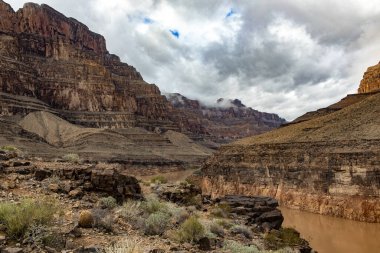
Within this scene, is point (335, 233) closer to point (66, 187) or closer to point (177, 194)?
point (177, 194)

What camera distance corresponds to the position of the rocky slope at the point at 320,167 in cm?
3759

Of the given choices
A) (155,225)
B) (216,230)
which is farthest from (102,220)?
(216,230)

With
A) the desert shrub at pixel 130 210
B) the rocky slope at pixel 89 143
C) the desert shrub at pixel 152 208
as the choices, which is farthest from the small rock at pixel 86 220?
the rocky slope at pixel 89 143

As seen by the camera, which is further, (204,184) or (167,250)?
(204,184)

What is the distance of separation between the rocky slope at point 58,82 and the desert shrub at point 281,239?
95953 mm

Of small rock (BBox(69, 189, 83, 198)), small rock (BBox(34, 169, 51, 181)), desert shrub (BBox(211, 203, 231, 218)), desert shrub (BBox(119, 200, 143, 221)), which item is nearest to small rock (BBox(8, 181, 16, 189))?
small rock (BBox(34, 169, 51, 181))

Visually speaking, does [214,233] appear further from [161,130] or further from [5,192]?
[161,130]

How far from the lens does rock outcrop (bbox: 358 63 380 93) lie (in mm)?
81600

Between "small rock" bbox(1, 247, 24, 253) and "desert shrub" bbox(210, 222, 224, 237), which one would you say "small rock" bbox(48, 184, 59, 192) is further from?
"small rock" bbox(1, 247, 24, 253)

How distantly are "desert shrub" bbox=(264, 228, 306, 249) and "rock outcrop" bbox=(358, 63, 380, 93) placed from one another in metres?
69.6

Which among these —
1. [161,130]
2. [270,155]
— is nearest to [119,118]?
[161,130]

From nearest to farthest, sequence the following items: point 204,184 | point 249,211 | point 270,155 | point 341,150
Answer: point 249,211 < point 341,150 < point 270,155 < point 204,184

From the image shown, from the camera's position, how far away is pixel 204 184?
64.9 meters

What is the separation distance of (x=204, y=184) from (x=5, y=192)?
5389 cm
